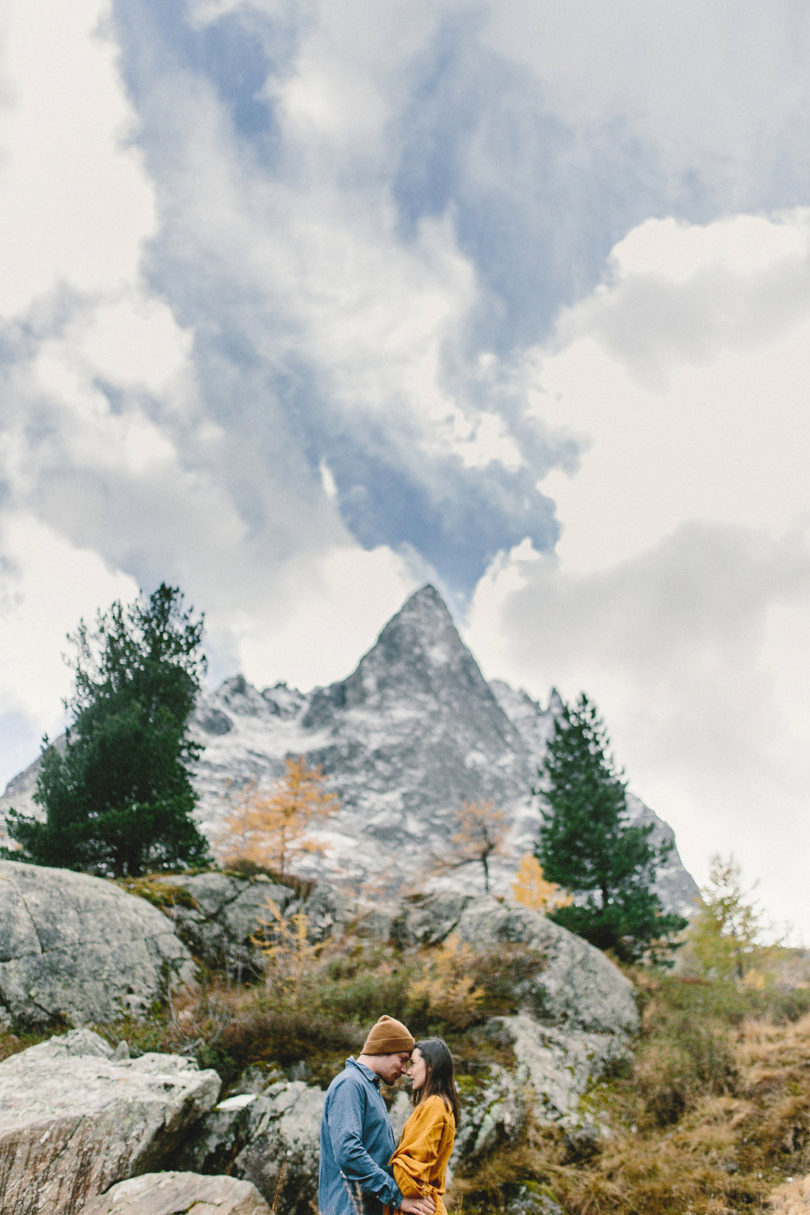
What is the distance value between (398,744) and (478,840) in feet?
415

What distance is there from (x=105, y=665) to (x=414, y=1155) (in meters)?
14.6

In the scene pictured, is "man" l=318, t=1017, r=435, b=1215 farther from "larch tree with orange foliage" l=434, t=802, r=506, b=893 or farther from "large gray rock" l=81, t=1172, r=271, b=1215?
"larch tree with orange foliage" l=434, t=802, r=506, b=893

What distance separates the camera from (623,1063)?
8656 mm

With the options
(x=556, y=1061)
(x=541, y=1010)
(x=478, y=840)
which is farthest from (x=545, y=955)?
(x=478, y=840)

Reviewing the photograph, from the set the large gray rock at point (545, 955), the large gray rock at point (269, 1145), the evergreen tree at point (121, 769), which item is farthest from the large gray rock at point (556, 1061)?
the evergreen tree at point (121, 769)

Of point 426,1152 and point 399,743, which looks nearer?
point 426,1152

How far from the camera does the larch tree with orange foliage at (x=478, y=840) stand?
2491 centimetres

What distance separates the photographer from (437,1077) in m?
3.47

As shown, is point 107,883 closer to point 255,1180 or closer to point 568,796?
point 255,1180

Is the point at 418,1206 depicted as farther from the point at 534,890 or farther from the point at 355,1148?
the point at 534,890

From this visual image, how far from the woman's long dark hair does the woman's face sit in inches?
0.6

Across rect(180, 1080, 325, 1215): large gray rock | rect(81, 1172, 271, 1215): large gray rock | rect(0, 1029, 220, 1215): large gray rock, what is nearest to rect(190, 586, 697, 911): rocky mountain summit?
rect(180, 1080, 325, 1215): large gray rock

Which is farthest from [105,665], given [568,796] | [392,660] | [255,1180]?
[392,660]

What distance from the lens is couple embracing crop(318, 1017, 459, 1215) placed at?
298cm
